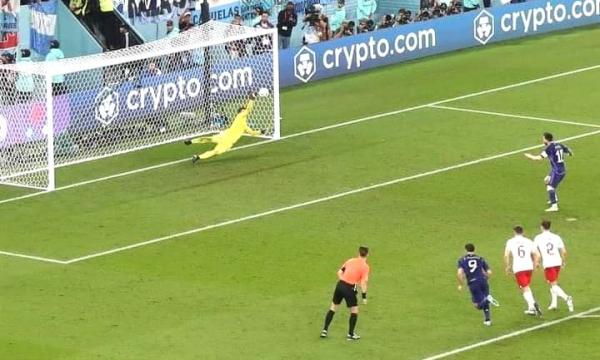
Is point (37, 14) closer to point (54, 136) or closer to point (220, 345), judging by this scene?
point (54, 136)

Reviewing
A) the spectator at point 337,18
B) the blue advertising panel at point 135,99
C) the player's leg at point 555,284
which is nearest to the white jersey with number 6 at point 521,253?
the player's leg at point 555,284

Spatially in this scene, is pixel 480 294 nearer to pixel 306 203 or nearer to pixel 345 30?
pixel 306 203

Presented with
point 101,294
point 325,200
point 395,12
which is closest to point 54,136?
point 325,200

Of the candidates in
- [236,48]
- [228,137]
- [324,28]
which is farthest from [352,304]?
[324,28]

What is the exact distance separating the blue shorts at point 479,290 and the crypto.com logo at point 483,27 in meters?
27.6

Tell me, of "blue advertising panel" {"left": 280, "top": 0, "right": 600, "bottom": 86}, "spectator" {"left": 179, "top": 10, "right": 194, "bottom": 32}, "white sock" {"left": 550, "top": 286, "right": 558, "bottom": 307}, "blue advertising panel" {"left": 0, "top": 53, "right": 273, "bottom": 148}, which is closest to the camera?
"white sock" {"left": 550, "top": 286, "right": 558, "bottom": 307}

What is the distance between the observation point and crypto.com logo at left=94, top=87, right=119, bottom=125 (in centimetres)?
4547

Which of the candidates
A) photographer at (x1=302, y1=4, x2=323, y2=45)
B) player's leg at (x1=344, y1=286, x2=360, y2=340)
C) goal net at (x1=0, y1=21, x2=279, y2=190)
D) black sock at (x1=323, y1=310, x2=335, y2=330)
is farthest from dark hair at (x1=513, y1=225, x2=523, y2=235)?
photographer at (x1=302, y1=4, x2=323, y2=45)

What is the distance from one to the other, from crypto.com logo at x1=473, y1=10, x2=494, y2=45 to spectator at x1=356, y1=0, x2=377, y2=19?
11.5 feet

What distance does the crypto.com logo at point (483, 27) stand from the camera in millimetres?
59000

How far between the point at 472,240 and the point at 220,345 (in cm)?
824

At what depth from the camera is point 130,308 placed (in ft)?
110

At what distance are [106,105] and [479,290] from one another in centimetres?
1600

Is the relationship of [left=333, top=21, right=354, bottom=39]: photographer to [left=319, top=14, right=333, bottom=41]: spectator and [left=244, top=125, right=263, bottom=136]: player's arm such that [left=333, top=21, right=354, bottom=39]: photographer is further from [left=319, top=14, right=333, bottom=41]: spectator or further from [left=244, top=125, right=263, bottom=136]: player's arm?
[left=244, top=125, right=263, bottom=136]: player's arm
